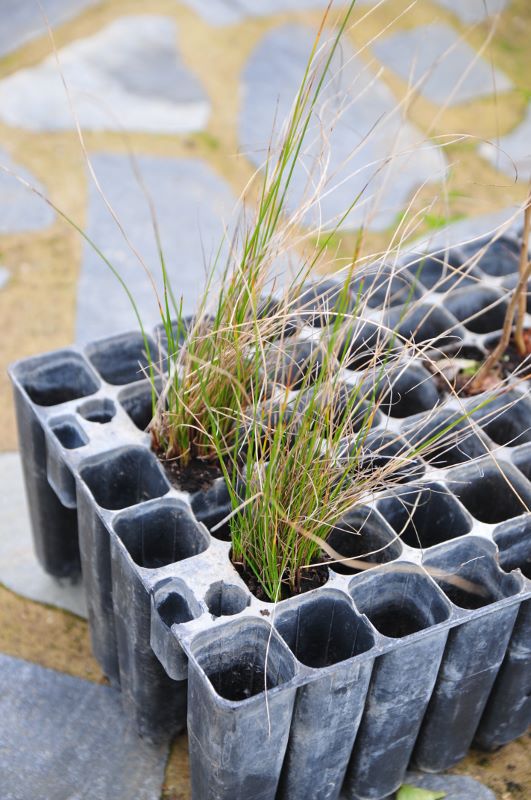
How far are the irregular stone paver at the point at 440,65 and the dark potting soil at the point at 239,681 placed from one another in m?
2.56

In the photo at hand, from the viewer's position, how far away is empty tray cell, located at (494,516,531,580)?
1708mm

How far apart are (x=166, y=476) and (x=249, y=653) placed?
0.35 meters

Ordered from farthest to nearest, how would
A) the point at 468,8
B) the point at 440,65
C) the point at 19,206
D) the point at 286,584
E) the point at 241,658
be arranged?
Result: the point at 468,8 < the point at 440,65 < the point at 19,206 < the point at 286,584 < the point at 241,658

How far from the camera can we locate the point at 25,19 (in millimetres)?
3680

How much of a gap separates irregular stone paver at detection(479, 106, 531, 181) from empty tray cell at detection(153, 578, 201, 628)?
221 centimetres

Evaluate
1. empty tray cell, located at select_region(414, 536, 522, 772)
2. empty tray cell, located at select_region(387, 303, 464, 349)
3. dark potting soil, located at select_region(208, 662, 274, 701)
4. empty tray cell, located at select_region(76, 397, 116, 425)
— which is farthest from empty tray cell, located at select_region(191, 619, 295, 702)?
empty tray cell, located at select_region(387, 303, 464, 349)

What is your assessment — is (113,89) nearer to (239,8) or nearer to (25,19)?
(25,19)

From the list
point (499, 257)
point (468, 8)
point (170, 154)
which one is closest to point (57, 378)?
point (499, 257)

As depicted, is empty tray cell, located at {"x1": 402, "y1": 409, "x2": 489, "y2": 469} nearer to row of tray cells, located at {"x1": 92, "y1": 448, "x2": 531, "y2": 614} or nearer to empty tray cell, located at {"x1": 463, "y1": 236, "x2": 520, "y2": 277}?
row of tray cells, located at {"x1": 92, "y1": 448, "x2": 531, "y2": 614}

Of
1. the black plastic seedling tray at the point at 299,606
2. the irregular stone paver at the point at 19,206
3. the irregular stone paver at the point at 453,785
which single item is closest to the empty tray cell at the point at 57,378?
the black plastic seedling tray at the point at 299,606

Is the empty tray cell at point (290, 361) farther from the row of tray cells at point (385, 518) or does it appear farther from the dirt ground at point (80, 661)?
the dirt ground at point (80, 661)

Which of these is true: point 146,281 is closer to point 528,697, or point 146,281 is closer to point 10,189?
point 10,189

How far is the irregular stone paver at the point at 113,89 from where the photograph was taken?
3.38 metres

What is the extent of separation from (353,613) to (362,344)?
404 millimetres
